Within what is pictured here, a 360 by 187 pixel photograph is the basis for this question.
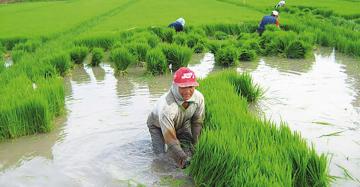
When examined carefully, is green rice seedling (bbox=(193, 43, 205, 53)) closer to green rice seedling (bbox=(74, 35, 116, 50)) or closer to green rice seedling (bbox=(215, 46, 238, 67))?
green rice seedling (bbox=(215, 46, 238, 67))

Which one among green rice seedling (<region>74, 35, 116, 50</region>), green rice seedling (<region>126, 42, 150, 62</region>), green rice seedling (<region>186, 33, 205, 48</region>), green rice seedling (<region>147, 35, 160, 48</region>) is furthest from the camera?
green rice seedling (<region>74, 35, 116, 50</region>)

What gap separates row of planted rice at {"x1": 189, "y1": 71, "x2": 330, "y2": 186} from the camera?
2666 mm

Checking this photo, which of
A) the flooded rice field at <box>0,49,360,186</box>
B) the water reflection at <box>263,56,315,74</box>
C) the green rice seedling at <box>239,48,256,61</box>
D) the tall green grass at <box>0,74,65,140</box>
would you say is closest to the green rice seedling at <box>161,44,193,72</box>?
the flooded rice field at <box>0,49,360,186</box>

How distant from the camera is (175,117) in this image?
357 centimetres

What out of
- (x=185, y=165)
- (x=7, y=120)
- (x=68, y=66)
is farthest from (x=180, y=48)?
(x=185, y=165)

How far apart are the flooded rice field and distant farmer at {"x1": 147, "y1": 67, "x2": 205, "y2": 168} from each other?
0.57ft

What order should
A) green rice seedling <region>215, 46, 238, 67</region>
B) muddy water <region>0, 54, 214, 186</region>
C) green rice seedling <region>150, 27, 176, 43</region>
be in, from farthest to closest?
green rice seedling <region>150, 27, 176, 43</region>
green rice seedling <region>215, 46, 238, 67</region>
muddy water <region>0, 54, 214, 186</region>

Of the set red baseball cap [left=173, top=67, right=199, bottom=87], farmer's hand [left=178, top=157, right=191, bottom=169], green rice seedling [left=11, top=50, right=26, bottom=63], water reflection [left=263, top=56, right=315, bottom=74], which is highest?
red baseball cap [left=173, top=67, right=199, bottom=87]

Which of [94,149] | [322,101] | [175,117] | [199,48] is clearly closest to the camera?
[175,117]

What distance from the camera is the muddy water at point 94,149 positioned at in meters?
3.51

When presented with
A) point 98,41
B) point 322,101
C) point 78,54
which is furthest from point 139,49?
point 322,101

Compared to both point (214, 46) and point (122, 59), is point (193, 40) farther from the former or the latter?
point (122, 59)

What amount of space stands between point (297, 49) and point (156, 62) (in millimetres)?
2711

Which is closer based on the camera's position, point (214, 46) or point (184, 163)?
point (184, 163)
